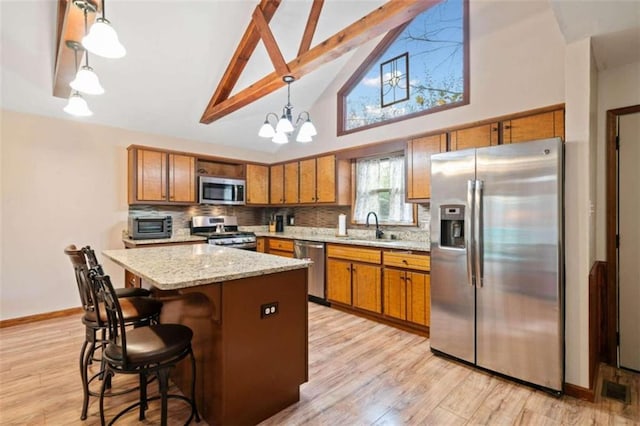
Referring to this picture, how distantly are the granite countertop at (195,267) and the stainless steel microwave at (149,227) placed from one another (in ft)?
5.38

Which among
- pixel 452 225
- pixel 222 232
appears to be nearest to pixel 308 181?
pixel 222 232

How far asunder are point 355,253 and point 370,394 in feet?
5.98

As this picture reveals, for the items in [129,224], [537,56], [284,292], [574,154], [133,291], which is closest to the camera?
[284,292]

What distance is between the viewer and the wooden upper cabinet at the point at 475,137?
3082mm

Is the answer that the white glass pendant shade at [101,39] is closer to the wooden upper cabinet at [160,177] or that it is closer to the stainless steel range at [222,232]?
the wooden upper cabinet at [160,177]

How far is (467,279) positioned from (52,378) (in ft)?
11.3

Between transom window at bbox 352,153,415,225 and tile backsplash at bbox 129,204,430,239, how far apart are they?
0.40 feet

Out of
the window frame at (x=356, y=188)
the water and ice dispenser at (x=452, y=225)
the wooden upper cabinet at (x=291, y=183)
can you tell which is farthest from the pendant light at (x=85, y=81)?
the wooden upper cabinet at (x=291, y=183)

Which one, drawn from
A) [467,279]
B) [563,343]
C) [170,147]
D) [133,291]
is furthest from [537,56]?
[170,147]

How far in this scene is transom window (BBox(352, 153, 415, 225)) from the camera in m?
4.25

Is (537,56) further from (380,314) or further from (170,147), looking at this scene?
(170,147)

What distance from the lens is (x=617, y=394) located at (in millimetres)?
2229

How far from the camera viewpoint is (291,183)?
534cm

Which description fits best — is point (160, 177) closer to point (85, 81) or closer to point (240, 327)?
point (85, 81)
